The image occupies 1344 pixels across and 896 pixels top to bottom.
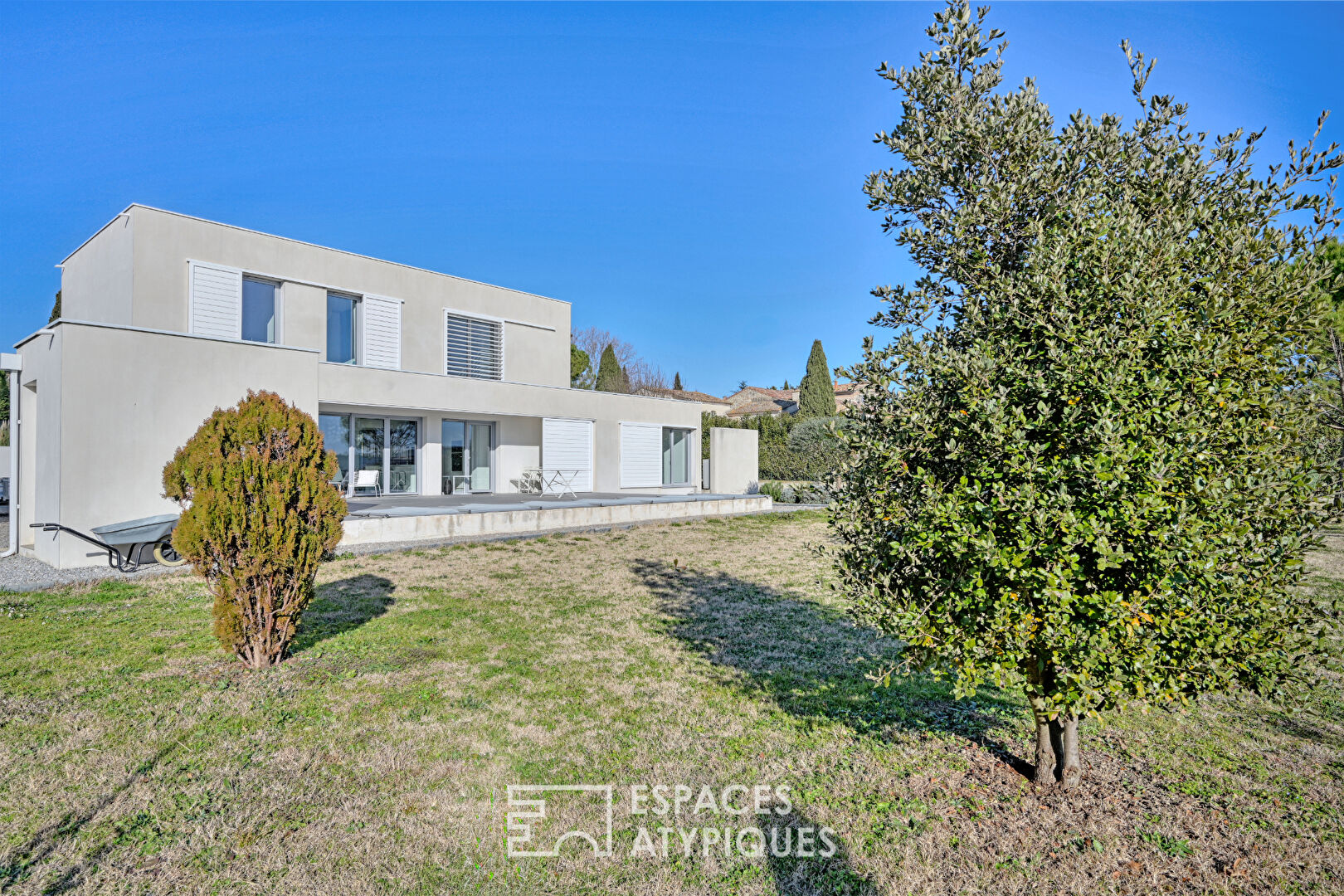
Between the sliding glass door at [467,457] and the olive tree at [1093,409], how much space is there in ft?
60.1

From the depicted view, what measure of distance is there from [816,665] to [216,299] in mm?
16016

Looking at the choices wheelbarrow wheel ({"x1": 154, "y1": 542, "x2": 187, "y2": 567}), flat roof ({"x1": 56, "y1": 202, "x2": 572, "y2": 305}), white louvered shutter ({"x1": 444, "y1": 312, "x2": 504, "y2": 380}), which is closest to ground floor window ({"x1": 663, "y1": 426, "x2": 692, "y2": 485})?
white louvered shutter ({"x1": 444, "y1": 312, "x2": 504, "y2": 380})

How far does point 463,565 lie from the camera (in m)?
10.7

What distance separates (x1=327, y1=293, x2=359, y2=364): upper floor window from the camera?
17594mm

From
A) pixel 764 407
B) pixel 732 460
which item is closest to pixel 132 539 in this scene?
Answer: pixel 732 460

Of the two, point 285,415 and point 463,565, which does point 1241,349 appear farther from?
point 463,565

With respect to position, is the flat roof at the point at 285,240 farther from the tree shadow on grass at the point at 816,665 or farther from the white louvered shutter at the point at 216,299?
the tree shadow on grass at the point at 816,665

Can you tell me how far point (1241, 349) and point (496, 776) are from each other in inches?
167

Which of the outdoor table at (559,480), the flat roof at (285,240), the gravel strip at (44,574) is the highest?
the flat roof at (285,240)

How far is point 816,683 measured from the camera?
18.2 feet

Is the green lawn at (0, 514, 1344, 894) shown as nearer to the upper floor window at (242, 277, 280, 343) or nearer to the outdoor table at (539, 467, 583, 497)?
the upper floor window at (242, 277, 280, 343)

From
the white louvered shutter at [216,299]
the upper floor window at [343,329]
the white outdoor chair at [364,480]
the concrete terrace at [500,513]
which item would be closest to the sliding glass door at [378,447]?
the white outdoor chair at [364,480]

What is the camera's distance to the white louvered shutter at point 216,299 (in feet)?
49.5

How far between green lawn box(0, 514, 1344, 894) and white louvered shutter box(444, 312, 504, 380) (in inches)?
542
